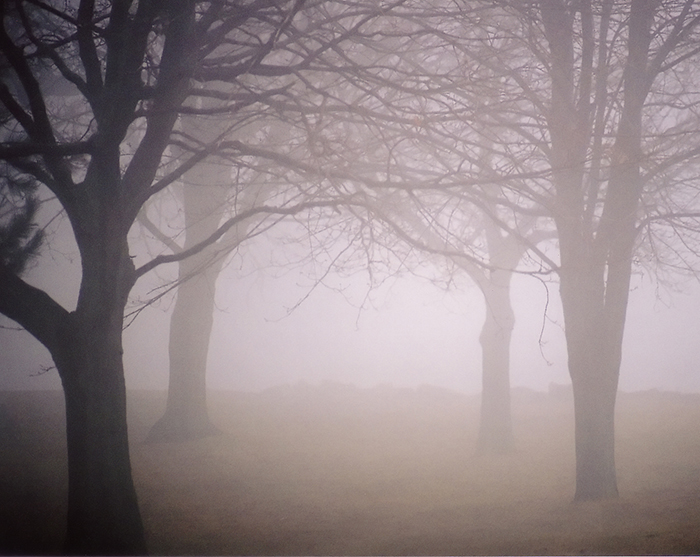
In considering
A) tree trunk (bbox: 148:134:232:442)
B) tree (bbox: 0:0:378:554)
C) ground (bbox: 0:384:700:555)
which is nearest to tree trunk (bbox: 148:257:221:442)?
tree trunk (bbox: 148:134:232:442)

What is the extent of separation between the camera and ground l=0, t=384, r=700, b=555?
4.76 m

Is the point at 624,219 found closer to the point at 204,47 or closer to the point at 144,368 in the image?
the point at 204,47

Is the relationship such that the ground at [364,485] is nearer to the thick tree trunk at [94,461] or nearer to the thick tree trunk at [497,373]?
the thick tree trunk at [497,373]

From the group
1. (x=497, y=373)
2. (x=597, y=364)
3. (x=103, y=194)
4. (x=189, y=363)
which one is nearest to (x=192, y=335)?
(x=189, y=363)

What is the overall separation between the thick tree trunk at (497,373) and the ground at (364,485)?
1.40 feet

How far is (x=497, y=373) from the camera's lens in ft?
32.3

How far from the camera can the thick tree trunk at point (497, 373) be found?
947 cm

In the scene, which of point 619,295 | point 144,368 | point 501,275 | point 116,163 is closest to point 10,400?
point 144,368

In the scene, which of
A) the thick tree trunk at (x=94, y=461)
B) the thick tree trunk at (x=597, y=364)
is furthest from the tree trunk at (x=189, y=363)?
the thick tree trunk at (x=597, y=364)

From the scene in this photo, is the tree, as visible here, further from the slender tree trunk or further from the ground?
the ground

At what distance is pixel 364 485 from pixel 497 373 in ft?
14.3

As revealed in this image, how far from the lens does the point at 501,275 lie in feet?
32.8

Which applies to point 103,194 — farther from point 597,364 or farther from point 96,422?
point 597,364

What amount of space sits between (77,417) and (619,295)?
5971mm
